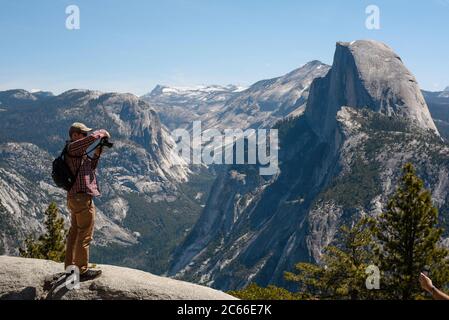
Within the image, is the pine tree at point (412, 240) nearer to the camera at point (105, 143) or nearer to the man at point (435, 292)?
the man at point (435, 292)

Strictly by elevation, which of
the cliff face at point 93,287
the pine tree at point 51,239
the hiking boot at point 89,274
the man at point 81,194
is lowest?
the pine tree at point 51,239

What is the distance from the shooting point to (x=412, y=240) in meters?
29.8

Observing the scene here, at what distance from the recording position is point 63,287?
14.8 meters

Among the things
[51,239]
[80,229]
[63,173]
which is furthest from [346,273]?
[51,239]

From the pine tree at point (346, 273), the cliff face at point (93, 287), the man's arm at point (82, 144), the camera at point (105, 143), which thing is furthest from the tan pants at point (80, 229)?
the pine tree at point (346, 273)

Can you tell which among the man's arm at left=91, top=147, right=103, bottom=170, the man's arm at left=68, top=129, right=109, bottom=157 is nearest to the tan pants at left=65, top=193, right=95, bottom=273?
the man's arm at left=91, top=147, right=103, bottom=170

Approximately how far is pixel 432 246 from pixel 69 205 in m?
21.8

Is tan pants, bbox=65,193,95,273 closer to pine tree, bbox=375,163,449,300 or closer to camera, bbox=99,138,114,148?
camera, bbox=99,138,114,148

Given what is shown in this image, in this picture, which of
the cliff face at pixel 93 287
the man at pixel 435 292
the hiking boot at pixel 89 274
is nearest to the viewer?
the man at pixel 435 292

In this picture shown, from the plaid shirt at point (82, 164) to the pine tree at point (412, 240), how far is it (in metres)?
20.4

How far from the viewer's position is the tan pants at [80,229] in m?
14.6

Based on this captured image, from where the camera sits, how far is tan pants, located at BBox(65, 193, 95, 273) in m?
14.6
